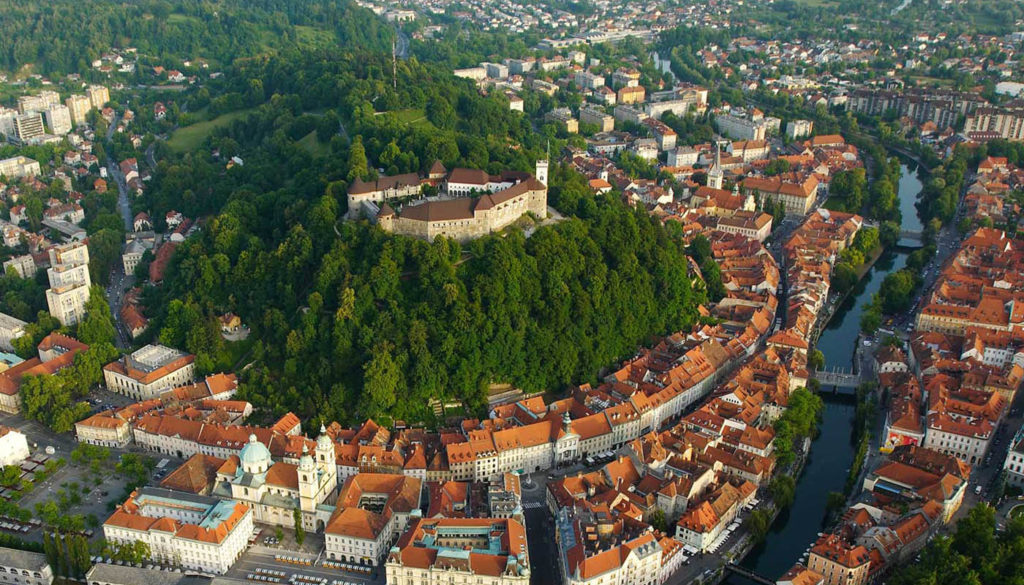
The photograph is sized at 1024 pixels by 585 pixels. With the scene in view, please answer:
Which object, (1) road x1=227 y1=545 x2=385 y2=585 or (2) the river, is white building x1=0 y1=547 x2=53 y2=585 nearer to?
(1) road x1=227 y1=545 x2=385 y2=585

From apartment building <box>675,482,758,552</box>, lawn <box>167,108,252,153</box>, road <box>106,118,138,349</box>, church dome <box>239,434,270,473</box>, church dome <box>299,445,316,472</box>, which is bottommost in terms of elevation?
road <box>106,118,138,349</box>

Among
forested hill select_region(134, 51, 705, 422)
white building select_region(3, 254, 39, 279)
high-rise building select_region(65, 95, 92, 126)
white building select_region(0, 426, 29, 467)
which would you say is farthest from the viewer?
high-rise building select_region(65, 95, 92, 126)

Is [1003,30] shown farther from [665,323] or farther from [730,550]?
[730,550]

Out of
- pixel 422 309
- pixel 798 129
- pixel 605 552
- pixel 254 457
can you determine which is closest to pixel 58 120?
pixel 422 309

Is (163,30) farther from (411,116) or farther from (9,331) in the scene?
(9,331)

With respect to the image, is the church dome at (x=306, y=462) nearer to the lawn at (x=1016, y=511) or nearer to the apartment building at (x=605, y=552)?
the apartment building at (x=605, y=552)

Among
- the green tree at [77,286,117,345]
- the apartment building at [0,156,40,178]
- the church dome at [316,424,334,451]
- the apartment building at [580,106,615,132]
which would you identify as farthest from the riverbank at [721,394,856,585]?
the apartment building at [0,156,40,178]

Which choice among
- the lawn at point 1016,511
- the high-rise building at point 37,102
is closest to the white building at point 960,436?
the lawn at point 1016,511
